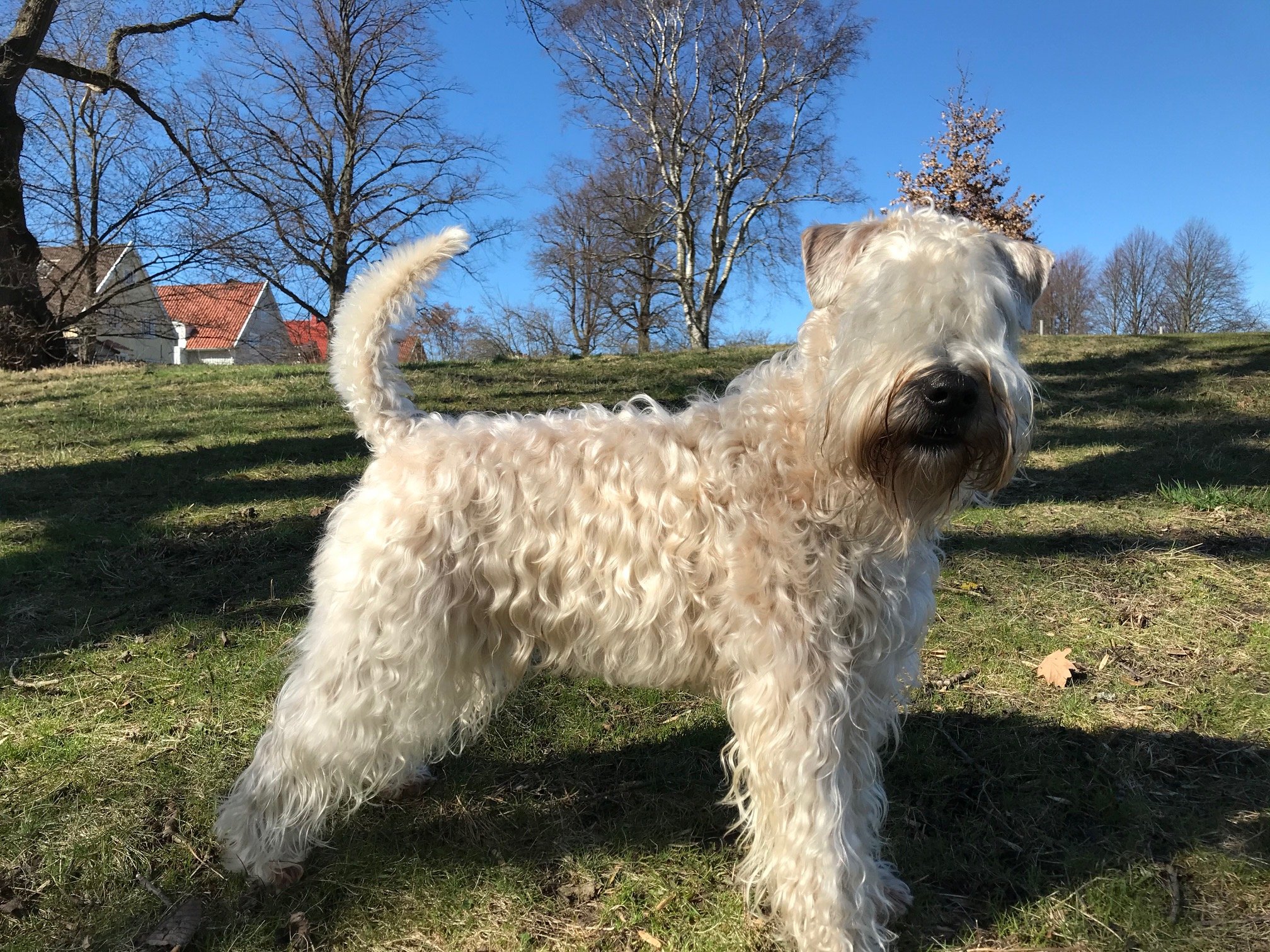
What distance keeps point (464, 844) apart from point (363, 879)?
0.38 metres

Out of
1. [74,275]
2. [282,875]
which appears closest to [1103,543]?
[282,875]

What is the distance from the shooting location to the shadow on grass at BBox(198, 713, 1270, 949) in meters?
2.64

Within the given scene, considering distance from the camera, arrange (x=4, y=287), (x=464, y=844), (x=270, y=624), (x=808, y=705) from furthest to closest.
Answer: (x=4, y=287), (x=270, y=624), (x=464, y=844), (x=808, y=705)

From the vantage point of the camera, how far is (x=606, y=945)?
244cm

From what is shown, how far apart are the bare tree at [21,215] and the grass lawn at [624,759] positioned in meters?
9.53

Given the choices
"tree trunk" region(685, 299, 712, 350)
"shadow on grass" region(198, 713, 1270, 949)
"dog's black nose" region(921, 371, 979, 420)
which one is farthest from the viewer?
"tree trunk" region(685, 299, 712, 350)

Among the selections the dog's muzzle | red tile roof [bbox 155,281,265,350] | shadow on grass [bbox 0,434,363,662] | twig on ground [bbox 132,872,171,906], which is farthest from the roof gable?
the dog's muzzle

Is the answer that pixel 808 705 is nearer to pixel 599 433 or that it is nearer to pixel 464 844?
pixel 599 433

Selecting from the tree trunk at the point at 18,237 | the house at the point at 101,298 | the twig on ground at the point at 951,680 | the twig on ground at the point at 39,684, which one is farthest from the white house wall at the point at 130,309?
the twig on ground at the point at 951,680

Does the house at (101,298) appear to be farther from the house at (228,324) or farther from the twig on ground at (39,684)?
the twig on ground at (39,684)

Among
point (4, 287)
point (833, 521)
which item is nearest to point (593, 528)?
point (833, 521)

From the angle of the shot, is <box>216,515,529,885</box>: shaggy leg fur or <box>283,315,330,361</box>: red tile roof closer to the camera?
<box>216,515,529,885</box>: shaggy leg fur

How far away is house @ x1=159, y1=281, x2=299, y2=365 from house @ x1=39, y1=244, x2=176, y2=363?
66cm

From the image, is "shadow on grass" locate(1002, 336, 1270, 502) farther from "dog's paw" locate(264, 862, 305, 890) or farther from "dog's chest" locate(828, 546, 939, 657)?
"dog's paw" locate(264, 862, 305, 890)
